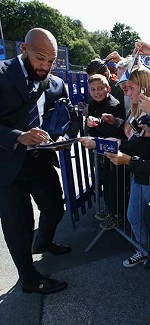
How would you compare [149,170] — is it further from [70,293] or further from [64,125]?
[70,293]

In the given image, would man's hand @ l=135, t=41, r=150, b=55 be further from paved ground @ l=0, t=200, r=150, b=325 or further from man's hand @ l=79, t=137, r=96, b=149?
paved ground @ l=0, t=200, r=150, b=325

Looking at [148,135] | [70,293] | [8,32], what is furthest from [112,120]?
[8,32]

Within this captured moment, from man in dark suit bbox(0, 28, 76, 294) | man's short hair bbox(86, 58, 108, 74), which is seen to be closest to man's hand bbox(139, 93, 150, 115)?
man in dark suit bbox(0, 28, 76, 294)

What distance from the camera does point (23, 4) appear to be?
5591cm

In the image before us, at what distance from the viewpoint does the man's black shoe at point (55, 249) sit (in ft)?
9.37

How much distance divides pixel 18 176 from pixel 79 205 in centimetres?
133

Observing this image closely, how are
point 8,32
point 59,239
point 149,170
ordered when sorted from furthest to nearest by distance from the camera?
point 8,32, point 59,239, point 149,170

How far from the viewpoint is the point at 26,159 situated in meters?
2.28

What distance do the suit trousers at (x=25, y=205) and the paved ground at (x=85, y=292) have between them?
234mm

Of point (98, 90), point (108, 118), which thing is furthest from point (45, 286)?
point (98, 90)

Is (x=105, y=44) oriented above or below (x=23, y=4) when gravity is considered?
below

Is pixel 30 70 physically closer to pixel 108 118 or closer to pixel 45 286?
pixel 108 118

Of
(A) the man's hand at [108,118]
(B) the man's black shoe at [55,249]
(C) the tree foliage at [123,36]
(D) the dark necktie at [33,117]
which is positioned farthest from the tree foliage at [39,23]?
(D) the dark necktie at [33,117]

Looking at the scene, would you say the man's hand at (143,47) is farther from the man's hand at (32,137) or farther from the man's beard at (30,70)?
the man's hand at (32,137)
